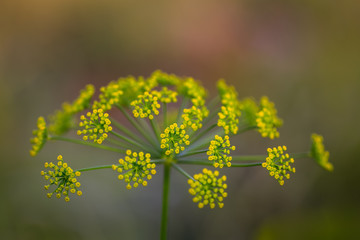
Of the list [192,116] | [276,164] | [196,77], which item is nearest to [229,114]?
[192,116]

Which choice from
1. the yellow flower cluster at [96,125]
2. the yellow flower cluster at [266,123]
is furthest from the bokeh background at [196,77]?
the yellow flower cluster at [96,125]

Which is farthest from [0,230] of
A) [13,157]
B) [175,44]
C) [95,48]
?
→ [175,44]

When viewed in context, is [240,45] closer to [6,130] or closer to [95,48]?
[95,48]

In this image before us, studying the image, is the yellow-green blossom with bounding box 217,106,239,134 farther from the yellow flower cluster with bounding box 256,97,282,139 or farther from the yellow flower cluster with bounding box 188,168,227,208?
the yellow flower cluster with bounding box 188,168,227,208

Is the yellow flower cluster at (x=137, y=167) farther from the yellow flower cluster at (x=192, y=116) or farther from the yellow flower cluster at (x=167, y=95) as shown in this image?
the yellow flower cluster at (x=167, y=95)

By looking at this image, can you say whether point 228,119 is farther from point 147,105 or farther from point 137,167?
point 137,167
